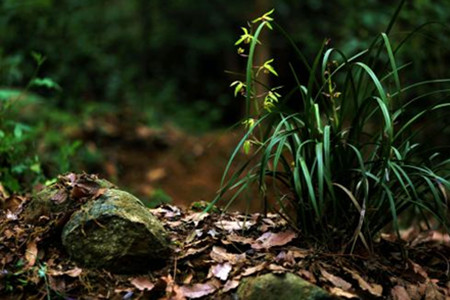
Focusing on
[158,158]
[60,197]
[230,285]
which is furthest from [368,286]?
[158,158]

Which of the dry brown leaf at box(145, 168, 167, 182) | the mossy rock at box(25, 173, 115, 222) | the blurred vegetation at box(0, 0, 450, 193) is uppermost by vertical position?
the mossy rock at box(25, 173, 115, 222)

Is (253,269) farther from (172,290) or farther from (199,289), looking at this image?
(172,290)

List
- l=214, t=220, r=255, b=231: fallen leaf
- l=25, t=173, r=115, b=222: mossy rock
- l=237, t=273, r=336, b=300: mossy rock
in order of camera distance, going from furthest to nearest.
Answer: l=214, t=220, r=255, b=231: fallen leaf, l=25, t=173, r=115, b=222: mossy rock, l=237, t=273, r=336, b=300: mossy rock

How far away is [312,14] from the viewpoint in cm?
1059

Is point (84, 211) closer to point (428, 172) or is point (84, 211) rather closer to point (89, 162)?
point (428, 172)

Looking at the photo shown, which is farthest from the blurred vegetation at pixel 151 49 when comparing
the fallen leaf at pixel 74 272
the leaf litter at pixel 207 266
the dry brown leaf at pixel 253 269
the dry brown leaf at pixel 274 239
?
the dry brown leaf at pixel 253 269

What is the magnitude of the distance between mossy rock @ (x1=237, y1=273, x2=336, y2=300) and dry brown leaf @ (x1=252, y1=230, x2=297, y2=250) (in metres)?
0.26

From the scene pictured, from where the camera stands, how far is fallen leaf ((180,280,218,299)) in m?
2.22

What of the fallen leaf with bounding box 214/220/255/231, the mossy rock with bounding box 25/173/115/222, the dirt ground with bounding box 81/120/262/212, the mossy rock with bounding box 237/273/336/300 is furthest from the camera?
the dirt ground with bounding box 81/120/262/212

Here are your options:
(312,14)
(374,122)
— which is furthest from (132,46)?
(374,122)

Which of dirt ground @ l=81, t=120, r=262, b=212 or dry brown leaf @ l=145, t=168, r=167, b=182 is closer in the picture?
dirt ground @ l=81, t=120, r=262, b=212

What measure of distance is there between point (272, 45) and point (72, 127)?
446 centimetres

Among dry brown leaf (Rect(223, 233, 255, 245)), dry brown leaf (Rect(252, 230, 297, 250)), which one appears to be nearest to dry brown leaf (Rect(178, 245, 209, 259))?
dry brown leaf (Rect(223, 233, 255, 245))

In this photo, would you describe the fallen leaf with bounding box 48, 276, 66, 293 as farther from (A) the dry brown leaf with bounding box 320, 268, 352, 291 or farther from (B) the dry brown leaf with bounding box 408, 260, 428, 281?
(B) the dry brown leaf with bounding box 408, 260, 428, 281
